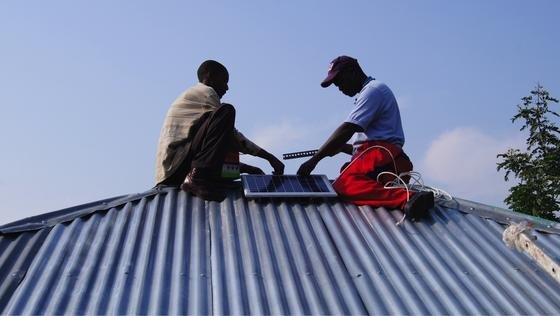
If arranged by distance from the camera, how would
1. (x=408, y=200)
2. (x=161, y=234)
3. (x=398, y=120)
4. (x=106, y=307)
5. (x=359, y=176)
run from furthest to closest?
1. (x=398, y=120)
2. (x=359, y=176)
3. (x=408, y=200)
4. (x=161, y=234)
5. (x=106, y=307)

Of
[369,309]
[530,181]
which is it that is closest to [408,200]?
[369,309]

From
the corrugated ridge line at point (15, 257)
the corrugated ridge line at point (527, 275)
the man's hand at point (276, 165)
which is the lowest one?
the corrugated ridge line at point (527, 275)

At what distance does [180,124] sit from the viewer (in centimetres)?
632

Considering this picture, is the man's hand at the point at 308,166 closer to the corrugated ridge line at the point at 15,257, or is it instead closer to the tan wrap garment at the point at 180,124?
the tan wrap garment at the point at 180,124

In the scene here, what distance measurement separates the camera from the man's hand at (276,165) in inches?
260

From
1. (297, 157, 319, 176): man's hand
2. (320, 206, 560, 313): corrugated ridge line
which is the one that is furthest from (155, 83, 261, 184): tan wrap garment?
(320, 206, 560, 313): corrugated ridge line

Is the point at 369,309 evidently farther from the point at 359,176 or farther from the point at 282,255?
the point at 359,176

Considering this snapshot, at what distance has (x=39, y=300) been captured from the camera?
402 centimetres

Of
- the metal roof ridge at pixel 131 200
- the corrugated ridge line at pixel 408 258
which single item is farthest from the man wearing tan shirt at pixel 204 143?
the corrugated ridge line at pixel 408 258

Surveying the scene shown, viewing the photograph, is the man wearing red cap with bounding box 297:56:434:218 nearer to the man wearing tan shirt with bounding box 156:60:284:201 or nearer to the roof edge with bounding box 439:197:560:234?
the roof edge with bounding box 439:197:560:234

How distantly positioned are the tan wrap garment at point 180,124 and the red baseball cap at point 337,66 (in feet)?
3.71

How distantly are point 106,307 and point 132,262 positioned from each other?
65 centimetres

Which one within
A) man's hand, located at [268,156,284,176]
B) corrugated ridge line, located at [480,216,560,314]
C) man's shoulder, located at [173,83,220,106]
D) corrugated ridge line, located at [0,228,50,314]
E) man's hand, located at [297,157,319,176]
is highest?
man's shoulder, located at [173,83,220,106]

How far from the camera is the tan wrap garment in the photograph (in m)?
6.18
